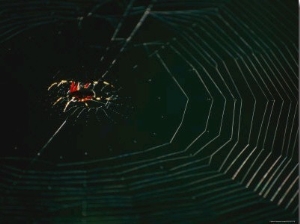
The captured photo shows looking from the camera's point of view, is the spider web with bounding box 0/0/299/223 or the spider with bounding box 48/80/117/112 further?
the spider with bounding box 48/80/117/112

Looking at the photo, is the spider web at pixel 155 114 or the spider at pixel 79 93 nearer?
the spider web at pixel 155 114

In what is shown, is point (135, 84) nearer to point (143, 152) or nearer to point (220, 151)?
point (143, 152)

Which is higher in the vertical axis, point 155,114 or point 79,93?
point 79,93

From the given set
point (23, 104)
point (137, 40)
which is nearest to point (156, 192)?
point (137, 40)
